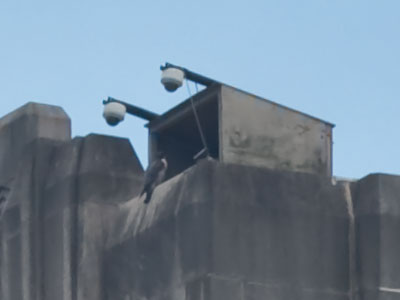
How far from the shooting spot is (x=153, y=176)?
48750mm

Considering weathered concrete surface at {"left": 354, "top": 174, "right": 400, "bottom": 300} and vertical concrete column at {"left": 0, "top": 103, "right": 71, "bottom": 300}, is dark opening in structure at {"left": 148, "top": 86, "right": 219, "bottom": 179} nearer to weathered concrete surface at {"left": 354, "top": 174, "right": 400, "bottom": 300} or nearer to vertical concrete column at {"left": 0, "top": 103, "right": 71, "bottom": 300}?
vertical concrete column at {"left": 0, "top": 103, "right": 71, "bottom": 300}

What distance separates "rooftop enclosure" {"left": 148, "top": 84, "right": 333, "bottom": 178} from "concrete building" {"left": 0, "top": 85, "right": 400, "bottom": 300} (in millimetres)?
28

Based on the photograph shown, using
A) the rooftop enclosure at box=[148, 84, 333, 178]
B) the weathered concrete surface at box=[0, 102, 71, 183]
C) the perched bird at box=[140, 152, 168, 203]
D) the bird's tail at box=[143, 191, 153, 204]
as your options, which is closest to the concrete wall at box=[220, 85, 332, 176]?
the rooftop enclosure at box=[148, 84, 333, 178]

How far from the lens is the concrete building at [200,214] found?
151ft

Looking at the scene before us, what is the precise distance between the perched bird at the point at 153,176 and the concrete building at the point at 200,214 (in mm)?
343

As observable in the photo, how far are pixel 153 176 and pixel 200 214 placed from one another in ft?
10.6

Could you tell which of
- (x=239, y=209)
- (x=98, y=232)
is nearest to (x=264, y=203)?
(x=239, y=209)

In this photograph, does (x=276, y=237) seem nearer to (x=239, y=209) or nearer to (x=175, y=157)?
(x=239, y=209)

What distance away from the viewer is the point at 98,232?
1960 inches

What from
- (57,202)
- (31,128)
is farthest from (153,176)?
(31,128)

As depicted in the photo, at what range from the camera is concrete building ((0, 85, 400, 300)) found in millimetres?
45906

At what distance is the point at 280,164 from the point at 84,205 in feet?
14.5

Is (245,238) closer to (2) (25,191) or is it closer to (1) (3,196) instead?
(2) (25,191)

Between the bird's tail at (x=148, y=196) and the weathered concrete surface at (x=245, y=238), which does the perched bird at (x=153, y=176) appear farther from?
the weathered concrete surface at (x=245, y=238)
